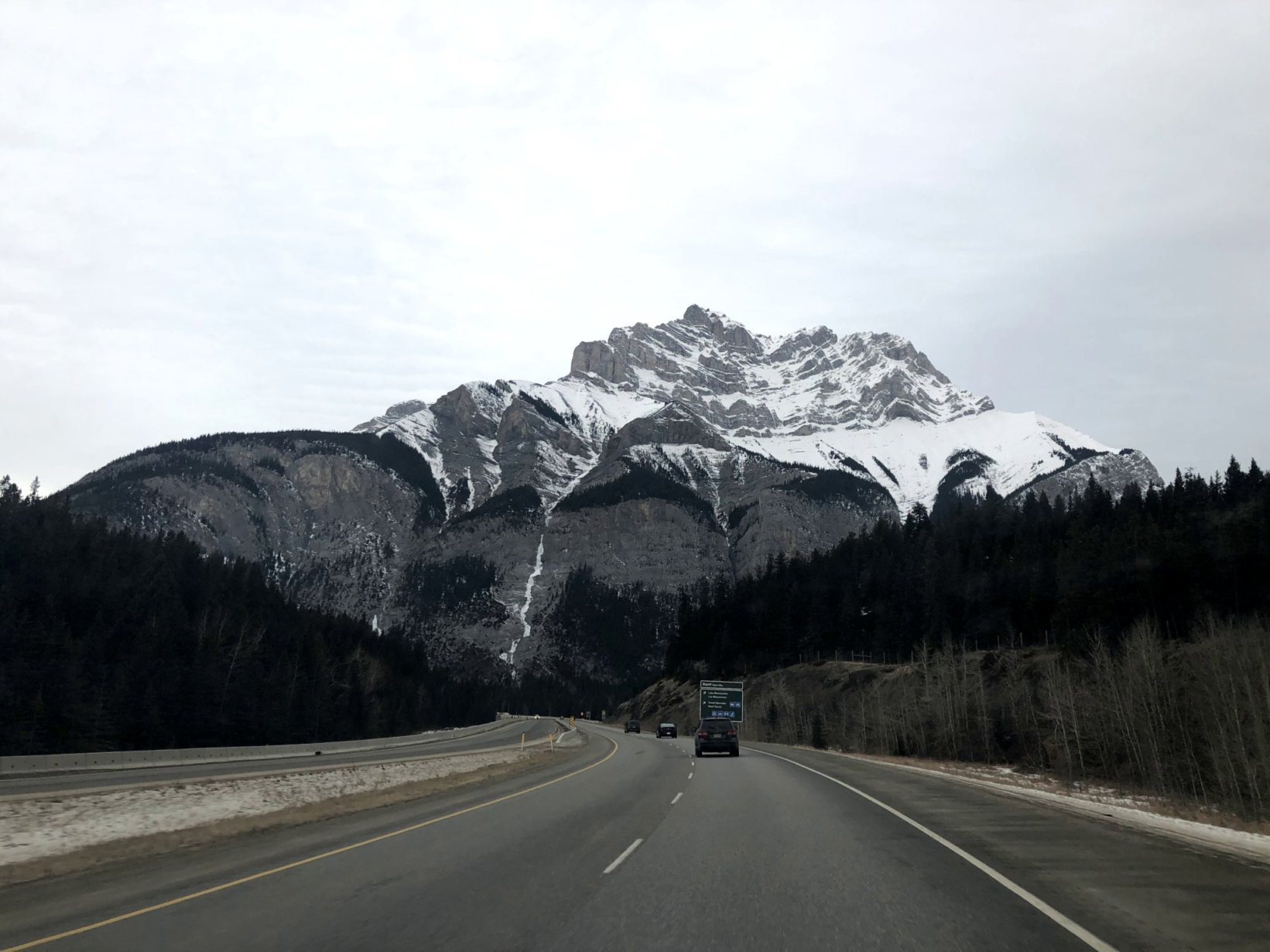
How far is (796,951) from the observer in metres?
7.74

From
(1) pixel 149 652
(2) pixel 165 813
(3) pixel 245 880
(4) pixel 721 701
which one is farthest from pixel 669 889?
(1) pixel 149 652

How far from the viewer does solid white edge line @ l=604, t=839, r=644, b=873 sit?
11823 mm

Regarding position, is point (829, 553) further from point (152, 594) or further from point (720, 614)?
point (152, 594)

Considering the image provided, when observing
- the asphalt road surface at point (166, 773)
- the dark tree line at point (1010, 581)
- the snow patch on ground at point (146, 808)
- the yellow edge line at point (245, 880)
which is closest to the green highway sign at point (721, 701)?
the dark tree line at point (1010, 581)

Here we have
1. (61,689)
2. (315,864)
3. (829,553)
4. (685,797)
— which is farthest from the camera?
(829,553)

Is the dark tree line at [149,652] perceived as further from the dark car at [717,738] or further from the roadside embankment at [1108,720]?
the roadside embankment at [1108,720]

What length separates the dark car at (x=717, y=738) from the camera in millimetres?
44906

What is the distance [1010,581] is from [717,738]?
78553 millimetres

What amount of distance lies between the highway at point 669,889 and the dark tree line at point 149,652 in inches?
2345

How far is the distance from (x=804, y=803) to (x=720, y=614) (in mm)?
152041

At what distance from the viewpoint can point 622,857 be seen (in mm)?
12766

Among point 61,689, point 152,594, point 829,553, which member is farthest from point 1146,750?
point 829,553

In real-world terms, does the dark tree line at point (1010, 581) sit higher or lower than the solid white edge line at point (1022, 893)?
higher

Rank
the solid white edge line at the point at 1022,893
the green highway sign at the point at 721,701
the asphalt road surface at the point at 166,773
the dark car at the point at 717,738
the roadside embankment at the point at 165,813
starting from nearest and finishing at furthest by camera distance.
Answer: the solid white edge line at the point at 1022,893 → the roadside embankment at the point at 165,813 → the asphalt road surface at the point at 166,773 → the dark car at the point at 717,738 → the green highway sign at the point at 721,701
